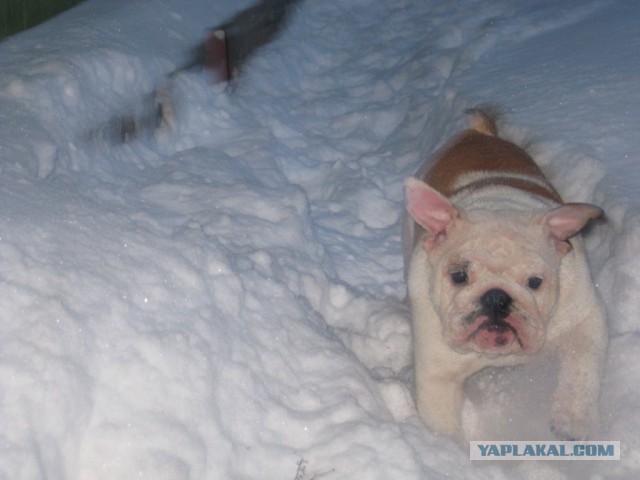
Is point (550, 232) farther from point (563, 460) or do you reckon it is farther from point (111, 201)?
point (111, 201)

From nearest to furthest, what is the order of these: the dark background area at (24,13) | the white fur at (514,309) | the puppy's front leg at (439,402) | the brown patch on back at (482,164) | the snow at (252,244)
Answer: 1. the snow at (252,244)
2. the white fur at (514,309)
3. the puppy's front leg at (439,402)
4. the brown patch on back at (482,164)
5. the dark background area at (24,13)

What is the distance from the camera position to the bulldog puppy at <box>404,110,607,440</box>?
3385 millimetres

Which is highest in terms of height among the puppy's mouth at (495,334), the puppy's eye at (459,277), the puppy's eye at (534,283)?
the puppy's eye at (534,283)

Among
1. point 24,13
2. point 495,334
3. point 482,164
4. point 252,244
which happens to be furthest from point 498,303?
point 24,13

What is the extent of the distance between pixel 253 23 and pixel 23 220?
4.20 m

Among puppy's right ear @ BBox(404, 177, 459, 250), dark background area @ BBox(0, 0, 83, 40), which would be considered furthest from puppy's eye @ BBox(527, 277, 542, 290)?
dark background area @ BBox(0, 0, 83, 40)

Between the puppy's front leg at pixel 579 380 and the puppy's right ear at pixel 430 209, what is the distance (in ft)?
2.43

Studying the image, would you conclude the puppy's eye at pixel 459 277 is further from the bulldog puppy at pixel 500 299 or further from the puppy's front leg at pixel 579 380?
the puppy's front leg at pixel 579 380

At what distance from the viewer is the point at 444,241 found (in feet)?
12.2

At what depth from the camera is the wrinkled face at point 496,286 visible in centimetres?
335

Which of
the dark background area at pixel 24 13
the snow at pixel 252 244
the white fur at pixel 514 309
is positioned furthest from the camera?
the dark background area at pixel 24 13

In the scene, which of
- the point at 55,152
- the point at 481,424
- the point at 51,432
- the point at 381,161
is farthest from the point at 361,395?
the point at 381,161

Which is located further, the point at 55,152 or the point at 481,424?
the point at 55,152

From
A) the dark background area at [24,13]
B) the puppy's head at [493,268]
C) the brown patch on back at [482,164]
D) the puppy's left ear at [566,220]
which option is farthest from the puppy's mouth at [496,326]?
the dark background area at [24,13]
